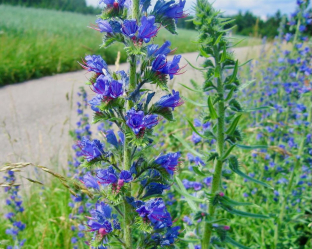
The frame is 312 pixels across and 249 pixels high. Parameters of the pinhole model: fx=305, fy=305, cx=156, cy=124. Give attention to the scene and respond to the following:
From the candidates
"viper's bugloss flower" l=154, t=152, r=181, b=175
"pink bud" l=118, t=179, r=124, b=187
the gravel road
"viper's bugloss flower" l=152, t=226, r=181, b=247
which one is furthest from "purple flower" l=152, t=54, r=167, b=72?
the gravel road

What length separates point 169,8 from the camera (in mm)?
1454

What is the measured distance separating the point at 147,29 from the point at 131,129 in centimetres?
44

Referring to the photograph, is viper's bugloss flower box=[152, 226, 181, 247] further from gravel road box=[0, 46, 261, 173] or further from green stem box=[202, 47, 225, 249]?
gravel road box=[0, 46, 261, 173]

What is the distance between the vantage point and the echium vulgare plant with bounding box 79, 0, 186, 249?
1297 millimetres

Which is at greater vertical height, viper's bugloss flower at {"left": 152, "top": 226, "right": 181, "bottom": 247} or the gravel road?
viper's bugloss flower at {"left": 152, "top": 226, "right": 181, "bottom": 247}

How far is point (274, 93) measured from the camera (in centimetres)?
451

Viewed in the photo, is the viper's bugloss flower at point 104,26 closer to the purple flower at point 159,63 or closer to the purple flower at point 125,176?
the purple flower at point 159,63

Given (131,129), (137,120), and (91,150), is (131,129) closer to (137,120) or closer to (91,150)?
(137,120)

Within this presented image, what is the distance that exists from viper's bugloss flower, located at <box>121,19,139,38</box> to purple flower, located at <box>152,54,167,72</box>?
0.15 metres

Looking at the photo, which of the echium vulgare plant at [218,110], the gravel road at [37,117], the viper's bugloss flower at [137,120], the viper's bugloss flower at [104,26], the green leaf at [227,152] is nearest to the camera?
the viper's bugloss flower at [137,120]

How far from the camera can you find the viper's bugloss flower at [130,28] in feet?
4.19

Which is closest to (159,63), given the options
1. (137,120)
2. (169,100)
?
(169,100)

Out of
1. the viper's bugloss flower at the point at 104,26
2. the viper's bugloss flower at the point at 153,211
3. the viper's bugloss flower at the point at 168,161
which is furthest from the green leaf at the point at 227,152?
the viper's bugloss flower at the point at 104,26

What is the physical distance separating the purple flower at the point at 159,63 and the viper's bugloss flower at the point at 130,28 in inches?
5.8
